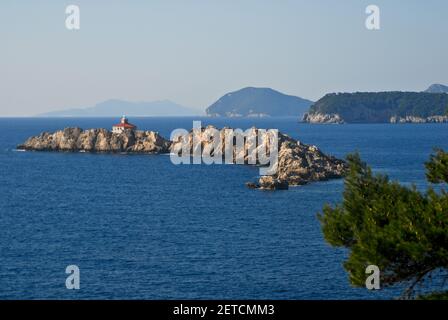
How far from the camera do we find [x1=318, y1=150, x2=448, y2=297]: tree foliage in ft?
58.4

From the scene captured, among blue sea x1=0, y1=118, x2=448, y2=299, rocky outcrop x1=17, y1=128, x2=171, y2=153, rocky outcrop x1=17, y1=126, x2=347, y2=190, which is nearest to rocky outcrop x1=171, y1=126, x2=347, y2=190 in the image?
rocky outcrop x1=17, y1=126, x2=347, y2=190

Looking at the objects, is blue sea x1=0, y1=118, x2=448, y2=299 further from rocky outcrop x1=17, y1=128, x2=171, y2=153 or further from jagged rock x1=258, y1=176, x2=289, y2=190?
rocky outcrop x1=17, y1=128, x2=171, y2=153

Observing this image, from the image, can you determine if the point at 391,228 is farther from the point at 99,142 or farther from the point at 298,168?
the point at 99,142

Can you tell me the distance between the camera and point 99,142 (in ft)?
558

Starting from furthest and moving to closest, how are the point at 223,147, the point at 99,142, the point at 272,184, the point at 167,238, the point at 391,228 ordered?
the point at 99,142, the point at 223,147, the point at 272,184, the point at 167,238, the point at 391,228

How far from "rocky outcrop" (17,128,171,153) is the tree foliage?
480ft

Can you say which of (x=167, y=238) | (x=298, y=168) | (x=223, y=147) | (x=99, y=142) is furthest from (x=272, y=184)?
(x=99, y=142)

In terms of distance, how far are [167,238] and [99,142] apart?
114 meters

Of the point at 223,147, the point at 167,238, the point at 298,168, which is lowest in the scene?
the point at 167,238

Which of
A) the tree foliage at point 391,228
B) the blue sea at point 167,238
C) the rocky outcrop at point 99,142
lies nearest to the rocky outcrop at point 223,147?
the rocky outcrop at point 99,142

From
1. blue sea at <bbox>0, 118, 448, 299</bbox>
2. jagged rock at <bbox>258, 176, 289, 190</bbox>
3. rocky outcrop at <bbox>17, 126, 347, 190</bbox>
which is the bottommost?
blue sea at <bbox>0, 118, 448, 299</bbox>

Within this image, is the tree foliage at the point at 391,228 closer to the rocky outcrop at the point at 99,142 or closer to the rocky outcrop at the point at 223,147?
the rocky outcrop at the point at 223,147
